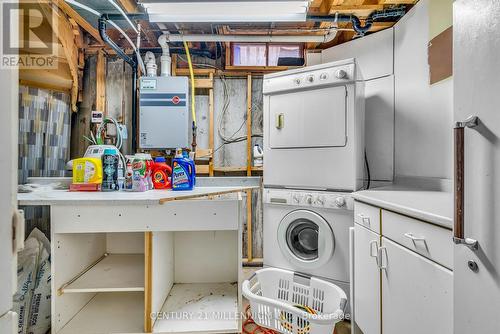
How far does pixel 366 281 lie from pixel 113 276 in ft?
4.86

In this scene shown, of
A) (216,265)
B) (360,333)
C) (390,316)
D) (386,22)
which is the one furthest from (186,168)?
(386,22)

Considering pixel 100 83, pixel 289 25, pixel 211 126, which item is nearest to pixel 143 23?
pixel 100 83

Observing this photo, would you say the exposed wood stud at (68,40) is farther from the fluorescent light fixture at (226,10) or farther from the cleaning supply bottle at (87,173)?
→ the cleaning supply bottle at (87,173)

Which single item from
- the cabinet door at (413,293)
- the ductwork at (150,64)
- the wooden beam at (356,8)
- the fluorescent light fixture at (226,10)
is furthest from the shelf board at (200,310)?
the wooden beam at (356,8)

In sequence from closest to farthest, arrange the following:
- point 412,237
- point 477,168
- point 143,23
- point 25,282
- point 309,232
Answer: point 477,168 < point 412,237 < point 25,282 < point 309,232 < point 143,23

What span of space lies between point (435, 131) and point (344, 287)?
4.33ft

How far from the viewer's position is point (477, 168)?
0.65 metres

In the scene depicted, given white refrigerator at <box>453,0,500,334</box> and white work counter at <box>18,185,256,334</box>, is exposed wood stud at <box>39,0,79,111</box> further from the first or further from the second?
white refrigerator at <box>453,0,500,334</box>

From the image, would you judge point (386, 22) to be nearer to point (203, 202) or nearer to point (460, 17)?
point (460, 17)

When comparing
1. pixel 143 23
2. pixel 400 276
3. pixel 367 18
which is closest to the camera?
pixel 400 276

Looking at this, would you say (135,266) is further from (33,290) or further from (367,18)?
(367,18)

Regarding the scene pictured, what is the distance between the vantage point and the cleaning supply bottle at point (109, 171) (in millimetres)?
1609

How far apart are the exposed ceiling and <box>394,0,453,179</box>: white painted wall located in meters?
0.23

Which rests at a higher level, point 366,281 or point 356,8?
point 356,8
